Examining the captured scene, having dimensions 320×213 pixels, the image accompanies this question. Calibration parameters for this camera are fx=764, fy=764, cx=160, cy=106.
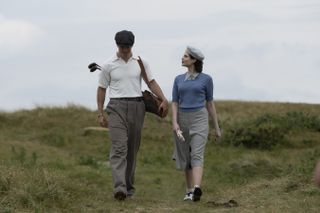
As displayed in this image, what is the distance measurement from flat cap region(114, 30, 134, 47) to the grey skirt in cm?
112

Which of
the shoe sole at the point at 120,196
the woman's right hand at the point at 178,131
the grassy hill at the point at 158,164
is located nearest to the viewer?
the grassy hill at the point at 158,164

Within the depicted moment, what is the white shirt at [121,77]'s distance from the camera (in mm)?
8648

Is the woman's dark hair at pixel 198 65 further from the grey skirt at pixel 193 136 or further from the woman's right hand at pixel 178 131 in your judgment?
the woman's right hand at pixel 178 131

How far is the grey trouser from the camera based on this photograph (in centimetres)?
862

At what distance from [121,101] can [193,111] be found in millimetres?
880

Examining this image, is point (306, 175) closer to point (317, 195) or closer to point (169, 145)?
point (317, 195)

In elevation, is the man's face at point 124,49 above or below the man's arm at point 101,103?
above

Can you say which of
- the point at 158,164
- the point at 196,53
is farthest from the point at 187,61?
the point at 158,164

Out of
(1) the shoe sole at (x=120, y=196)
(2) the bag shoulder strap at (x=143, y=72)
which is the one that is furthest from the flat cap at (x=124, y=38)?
(1) the shoe sole at (x=120, y=196)

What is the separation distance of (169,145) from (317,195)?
381 inches

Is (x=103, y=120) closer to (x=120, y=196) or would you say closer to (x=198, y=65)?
(x=120, y=196)

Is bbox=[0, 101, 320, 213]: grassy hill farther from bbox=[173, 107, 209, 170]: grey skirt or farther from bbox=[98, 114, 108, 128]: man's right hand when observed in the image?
bbox=[98, 114, 108, 128]: man's right hand

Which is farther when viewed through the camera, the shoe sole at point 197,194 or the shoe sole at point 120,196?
the shoe sole at point 197,194

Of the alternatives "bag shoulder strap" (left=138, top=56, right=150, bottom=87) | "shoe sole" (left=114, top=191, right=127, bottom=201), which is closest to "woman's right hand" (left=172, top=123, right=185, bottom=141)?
"bag shoulder strap" (left=138, top=56, right=150, bottom=87)
